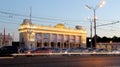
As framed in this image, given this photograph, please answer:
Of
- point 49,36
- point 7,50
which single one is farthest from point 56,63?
point 49,36

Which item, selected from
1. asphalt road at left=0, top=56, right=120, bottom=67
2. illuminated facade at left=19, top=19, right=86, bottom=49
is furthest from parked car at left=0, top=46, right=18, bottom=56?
illuminated facade at left=19, top=19, right=86, bottom=49

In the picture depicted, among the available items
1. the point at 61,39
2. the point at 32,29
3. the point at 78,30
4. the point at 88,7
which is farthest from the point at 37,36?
the point at 88,7

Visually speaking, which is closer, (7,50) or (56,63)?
(56,63)

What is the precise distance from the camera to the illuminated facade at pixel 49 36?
107750 mm

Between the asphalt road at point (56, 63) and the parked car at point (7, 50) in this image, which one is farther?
the parked car at point (7, 50)

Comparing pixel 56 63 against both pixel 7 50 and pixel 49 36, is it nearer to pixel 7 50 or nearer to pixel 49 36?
pixel 7 50

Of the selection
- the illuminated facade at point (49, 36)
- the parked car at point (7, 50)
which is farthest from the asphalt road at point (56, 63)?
the illuminated facade at point (49, 36)

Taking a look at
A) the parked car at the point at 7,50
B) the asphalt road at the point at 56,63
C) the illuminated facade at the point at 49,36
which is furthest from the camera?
the illuminated facade at the point at 49,36

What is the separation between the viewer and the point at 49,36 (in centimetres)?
11806

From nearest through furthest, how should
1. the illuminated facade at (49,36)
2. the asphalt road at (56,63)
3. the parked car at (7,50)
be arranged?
the asphalt road at (56,63), the parked car at (7,50), the illuminated facade at (49,36)

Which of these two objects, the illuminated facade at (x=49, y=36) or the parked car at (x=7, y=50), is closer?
the parked car at (x=7, y=50)

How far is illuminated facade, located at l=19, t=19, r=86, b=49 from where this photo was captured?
107750 mm

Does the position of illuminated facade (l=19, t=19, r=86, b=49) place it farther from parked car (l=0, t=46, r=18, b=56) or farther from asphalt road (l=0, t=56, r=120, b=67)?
asphalt road (l=0, t=56, r=120, b=67)

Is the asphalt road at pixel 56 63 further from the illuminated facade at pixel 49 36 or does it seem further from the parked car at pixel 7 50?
the illuminated facade at pixel 49 36
